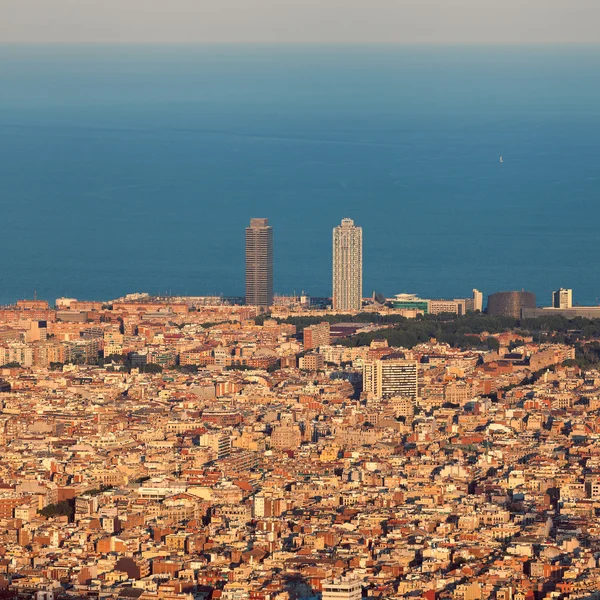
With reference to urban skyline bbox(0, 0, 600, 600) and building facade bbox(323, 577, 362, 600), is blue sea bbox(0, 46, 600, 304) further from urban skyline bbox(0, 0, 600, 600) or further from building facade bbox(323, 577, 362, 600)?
building facade bbox(323, 577, 362, 600)

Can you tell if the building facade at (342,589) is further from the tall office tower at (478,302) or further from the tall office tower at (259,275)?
the tall office tower at (259,275)

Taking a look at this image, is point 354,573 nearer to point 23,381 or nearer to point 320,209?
point 23,381

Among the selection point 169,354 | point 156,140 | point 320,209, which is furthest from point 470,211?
point 169,354

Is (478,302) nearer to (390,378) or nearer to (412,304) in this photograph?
(412,304)

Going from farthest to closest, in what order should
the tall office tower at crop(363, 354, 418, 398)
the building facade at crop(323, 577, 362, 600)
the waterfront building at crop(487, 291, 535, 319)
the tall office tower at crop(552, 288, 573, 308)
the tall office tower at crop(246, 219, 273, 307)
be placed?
the tall office tower at crop(246, 219, 273, 307)
the tall office tower at crop(552, 288, 573, 308)
the waterfront building at crop(487, 291, 535, 319)
the tall office tower at crop(363, 354, 418, 398)
the building facade at crop(323, 577, 362, 600)

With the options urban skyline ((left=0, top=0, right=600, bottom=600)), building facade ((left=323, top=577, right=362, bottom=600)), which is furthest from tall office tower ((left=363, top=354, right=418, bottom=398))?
building facade ((left=323, top=577, right=362, bottom=600))

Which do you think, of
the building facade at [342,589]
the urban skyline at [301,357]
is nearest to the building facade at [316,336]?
the urban skyline at [301,357]

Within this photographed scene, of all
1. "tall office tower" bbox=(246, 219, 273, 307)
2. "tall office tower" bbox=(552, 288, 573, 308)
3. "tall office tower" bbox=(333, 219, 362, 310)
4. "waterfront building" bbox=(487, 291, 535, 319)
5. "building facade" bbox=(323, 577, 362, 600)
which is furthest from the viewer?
"tall office tower" bbox=(246, 219, 273, 307)
